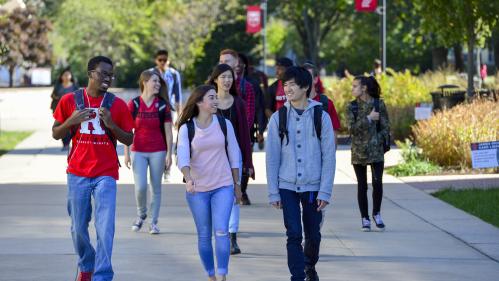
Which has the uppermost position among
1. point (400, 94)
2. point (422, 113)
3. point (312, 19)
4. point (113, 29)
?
point (312, 19)

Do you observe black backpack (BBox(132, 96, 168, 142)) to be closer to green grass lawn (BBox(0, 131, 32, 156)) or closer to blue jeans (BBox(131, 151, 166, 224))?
blue jeans (BBox(131, 151, 166, 224))

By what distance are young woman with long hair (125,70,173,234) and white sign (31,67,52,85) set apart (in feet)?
216

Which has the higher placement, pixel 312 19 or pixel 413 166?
pixel 312 19

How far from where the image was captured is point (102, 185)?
8320 millimetres

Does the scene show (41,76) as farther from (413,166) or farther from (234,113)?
(234,113)

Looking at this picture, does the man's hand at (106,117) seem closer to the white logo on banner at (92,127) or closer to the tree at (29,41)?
the white logo on banner at (92,127)

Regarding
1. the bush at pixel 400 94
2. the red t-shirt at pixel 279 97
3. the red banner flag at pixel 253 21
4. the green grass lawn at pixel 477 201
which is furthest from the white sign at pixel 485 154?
the red banner flag at pixel 253 21

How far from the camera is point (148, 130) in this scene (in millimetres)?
11922

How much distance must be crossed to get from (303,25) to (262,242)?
68887 mm

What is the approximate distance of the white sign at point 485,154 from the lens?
1377cm

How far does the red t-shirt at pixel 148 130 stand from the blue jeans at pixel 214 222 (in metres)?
3.29

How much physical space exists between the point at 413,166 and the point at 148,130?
758 cm

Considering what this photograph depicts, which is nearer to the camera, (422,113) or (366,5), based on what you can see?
(422,113)

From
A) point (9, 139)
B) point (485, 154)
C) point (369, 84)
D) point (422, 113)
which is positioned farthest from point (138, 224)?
point (9, 139)
